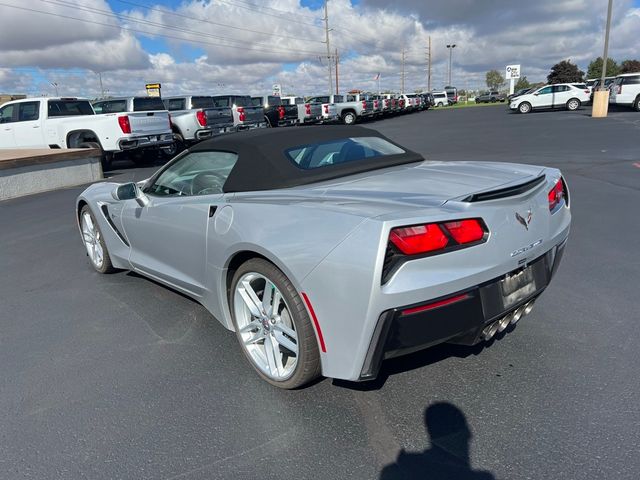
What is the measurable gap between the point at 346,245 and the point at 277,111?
73.6 ft

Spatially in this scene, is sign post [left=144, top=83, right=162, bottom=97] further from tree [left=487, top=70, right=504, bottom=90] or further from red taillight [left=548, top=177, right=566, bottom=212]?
tree [left=487, top=70, right=504, bottom=90]

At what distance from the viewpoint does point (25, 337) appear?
12.0 feet

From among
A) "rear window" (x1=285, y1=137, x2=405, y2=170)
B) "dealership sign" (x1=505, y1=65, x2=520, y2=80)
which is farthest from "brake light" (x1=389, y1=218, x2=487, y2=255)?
"dealership sign" (x1=505, y1=65, x2=520, y2=80)

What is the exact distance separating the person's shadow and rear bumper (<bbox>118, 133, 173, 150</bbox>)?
1208cm

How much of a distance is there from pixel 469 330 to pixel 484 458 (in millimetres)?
570

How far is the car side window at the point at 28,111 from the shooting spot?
1333 centimetres

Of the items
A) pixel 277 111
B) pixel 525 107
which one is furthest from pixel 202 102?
pixel 525 107

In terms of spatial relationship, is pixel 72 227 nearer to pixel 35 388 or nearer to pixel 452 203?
pixel 35 388

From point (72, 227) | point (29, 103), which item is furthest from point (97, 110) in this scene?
point (72, 227)

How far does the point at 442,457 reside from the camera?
224 cm

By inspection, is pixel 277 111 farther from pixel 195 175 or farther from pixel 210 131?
pixel 195 175

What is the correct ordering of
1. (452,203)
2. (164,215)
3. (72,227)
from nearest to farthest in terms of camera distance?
(452,203)
(164,215)
(72,227)

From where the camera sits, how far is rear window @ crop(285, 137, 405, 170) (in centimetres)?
331

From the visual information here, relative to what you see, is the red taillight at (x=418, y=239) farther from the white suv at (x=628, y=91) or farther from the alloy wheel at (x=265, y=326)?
the white suv at (x=628, y=91)
